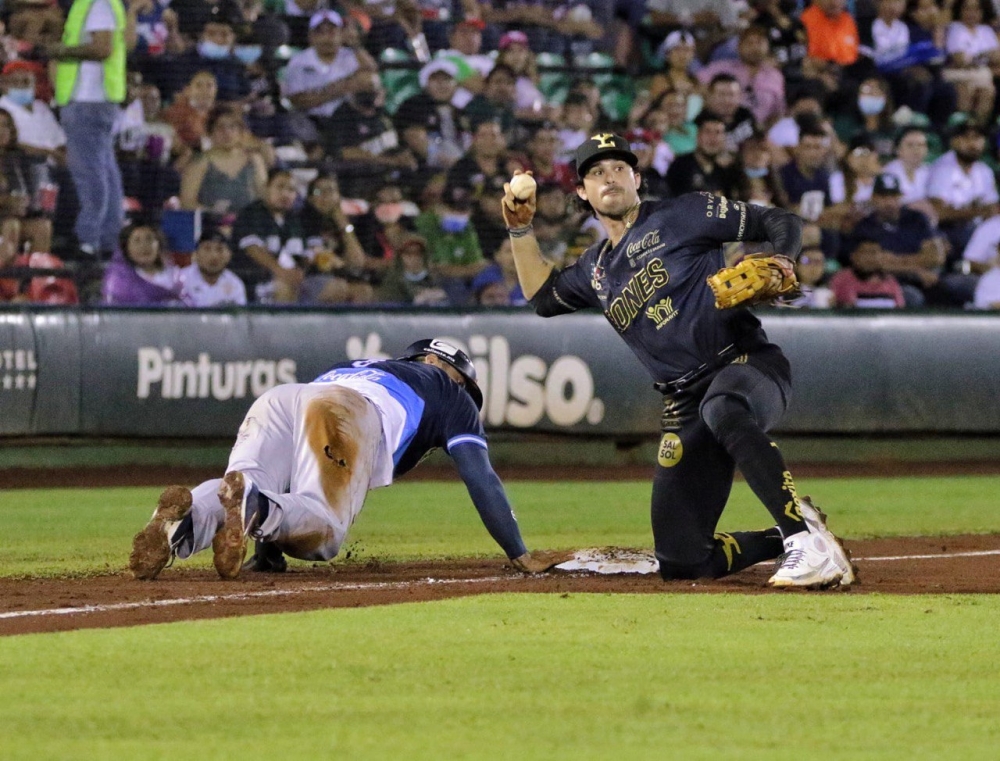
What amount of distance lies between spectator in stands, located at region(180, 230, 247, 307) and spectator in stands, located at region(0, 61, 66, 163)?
1.38 metres

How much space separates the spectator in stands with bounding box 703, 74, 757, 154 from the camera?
1644 cm

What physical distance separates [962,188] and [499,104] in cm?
483

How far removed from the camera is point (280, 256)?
47.1 ft

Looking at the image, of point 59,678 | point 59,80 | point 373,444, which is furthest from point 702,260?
point 59,80

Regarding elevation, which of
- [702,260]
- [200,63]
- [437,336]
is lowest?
[437,336]

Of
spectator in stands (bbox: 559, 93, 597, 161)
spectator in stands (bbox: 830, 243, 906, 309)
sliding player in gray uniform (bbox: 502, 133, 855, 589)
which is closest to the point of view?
sliding player in gray uniform (bbox: 502, 133, 855, 589)

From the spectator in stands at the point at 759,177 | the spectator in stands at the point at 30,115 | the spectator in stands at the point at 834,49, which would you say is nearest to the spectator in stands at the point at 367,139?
the spectator in stands at the point at 30,115

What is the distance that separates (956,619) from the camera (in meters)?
6.00

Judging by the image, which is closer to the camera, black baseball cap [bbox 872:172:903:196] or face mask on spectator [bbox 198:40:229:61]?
face mask on spectator [bbox 198:40:229:61]

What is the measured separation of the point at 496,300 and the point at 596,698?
1042cm

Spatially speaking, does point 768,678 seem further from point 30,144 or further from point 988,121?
point 988,121

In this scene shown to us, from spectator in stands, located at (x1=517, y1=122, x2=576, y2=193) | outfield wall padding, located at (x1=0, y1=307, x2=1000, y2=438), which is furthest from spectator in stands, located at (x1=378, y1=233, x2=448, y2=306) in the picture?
spectator in stands, located at (x1=517, y1=122, x2=576, y2=193)

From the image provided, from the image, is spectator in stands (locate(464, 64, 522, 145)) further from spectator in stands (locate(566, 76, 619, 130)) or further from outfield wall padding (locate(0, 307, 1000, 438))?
outfield wall padding (locate(0, 307, 1000, 438))

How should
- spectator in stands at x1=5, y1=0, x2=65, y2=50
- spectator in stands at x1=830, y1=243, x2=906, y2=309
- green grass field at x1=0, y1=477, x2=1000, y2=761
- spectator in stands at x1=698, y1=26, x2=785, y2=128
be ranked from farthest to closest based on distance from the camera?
spectator in stands at x1=698, y1=26, x2=785, y2=128 → spectator in stands at x1=830, y1=243, x2=906, y2=309 → spectator in stands at x1=5, y1=0, x2=65, y2=50 → green grass field at x1=0, y1=477, x2=1000, y2=761
